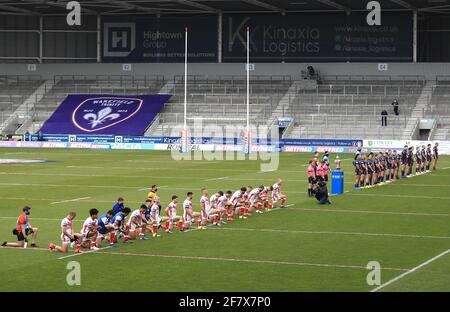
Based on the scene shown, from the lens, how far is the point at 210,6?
80375 millimetres

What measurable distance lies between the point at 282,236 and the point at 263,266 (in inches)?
196

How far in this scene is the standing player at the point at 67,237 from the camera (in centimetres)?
2323

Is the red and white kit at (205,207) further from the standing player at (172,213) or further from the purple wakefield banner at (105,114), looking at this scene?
the purple wakefield banner at (105,114)

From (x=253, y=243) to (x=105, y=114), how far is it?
190 ft

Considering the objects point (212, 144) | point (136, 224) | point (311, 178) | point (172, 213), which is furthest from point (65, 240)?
point (212, 144)

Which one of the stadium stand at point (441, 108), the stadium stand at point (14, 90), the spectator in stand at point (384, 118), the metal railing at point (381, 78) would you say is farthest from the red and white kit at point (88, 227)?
the stadium stand at point (14, 90)

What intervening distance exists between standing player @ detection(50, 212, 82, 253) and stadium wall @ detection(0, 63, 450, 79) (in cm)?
5917

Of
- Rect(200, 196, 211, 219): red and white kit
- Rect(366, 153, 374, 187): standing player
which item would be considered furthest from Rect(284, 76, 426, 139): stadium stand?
Rect(200, 196, 211, 219): red and white kit

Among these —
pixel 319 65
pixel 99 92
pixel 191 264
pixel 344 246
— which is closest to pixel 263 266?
pixel 191 264

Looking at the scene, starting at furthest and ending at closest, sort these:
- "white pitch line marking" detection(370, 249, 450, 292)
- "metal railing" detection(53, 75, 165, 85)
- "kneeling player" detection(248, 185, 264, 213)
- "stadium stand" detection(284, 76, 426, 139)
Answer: "metal railing" detection(53, 75, 165, 85)
"stadium stand" detection(284, 76, 426, 139)
"kneeling player" detection(248, 185, 264, 213)
"white pitch line marking" detection(370, 249, 450, 292)

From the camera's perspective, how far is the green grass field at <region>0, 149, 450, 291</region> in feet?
64.1

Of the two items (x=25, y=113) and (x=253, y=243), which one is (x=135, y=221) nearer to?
(x=253, y=243)

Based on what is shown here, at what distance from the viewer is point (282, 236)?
1037 inches

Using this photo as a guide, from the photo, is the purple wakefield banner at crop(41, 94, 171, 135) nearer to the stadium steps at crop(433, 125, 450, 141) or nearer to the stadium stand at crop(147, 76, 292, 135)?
the stadium stand at crop(147, 76, 292, 135)
